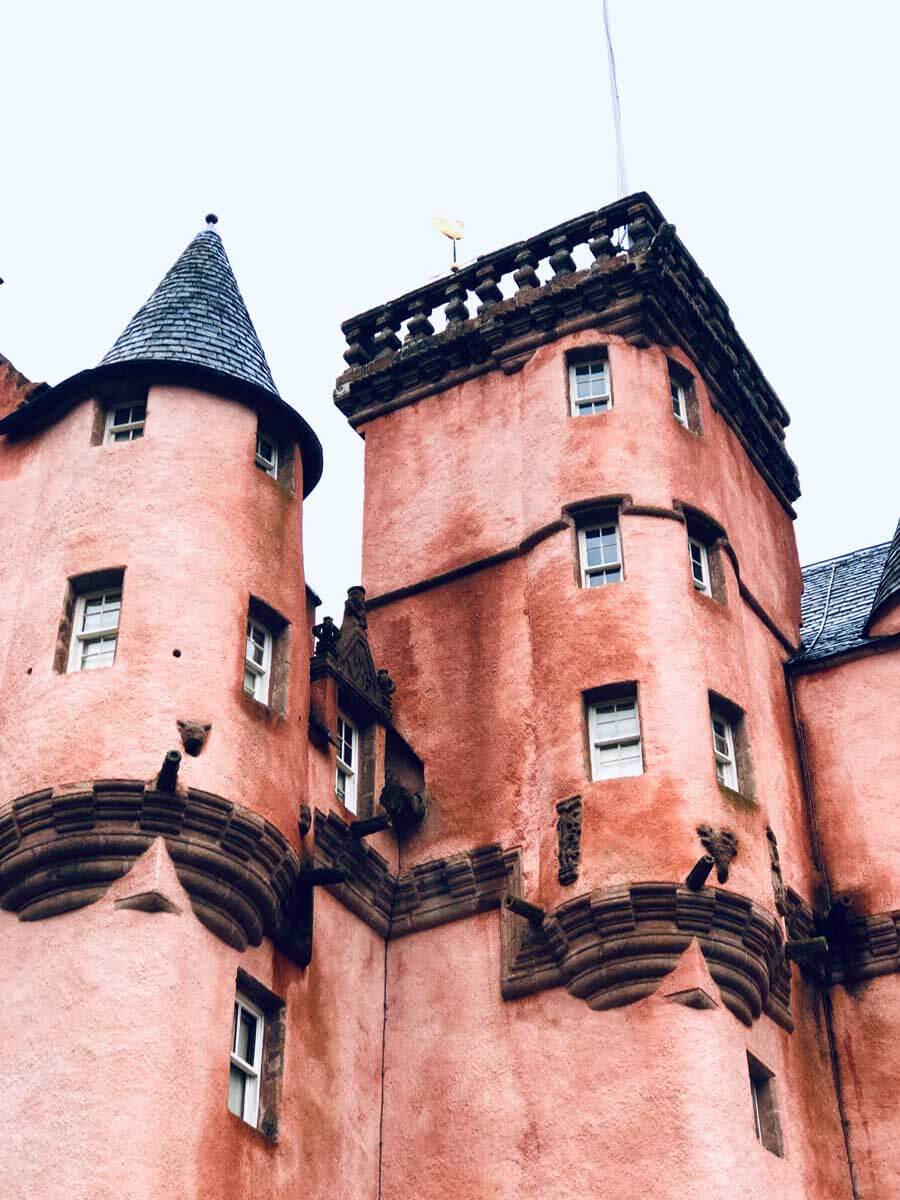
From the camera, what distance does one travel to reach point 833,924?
29.7 metres

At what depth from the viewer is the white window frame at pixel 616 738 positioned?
92.4 ft

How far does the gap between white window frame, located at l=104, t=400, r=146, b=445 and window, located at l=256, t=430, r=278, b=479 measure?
1.91 meters

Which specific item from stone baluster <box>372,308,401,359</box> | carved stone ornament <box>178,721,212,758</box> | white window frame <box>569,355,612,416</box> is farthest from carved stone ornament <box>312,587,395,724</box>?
stone baluster <box>372,308,401,359</box>

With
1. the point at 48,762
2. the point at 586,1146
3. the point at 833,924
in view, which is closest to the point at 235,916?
the point at 48,762

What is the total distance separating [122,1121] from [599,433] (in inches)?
Result: 603

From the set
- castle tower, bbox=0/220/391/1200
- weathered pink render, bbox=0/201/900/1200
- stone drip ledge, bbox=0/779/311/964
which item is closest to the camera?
castle tower, bbox=0/220/391/1200

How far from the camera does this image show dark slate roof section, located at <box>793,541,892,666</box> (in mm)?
33906

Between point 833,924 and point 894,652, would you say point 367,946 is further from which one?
point 894,652

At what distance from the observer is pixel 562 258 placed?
36.0 meters

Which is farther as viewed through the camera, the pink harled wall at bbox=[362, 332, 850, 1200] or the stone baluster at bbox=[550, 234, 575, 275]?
the stone baluster at bbox=[550, 234, 575, 275]

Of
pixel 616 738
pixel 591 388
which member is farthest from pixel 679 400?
pixel 616 738

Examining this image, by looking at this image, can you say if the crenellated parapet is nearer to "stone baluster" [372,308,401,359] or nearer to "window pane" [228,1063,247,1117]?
"stone baluster" [372,308,401,359]

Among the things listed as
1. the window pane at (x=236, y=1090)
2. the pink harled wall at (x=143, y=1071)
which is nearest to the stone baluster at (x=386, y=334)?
the pink harled wall at (x=143, y=1071)

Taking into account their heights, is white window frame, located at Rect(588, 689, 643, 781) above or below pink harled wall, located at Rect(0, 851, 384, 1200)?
above
